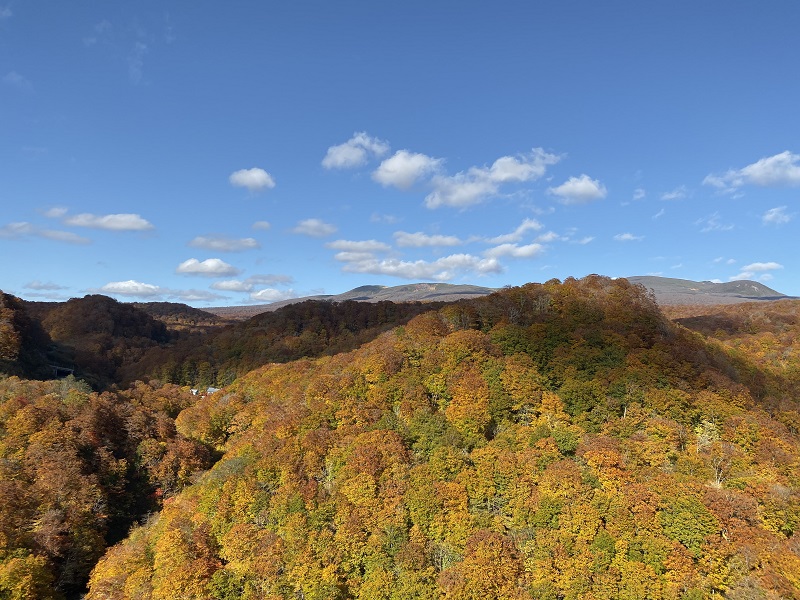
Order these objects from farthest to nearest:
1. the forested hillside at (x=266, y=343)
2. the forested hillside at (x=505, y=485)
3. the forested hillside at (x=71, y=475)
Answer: the forested hillside at (x=266, y=343), the forested hillside at (x=71, y=475), the forested hillside at (x=505, y=485)

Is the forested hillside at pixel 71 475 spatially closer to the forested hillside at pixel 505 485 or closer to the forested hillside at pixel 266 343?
the forested hillside at pixel 505 485

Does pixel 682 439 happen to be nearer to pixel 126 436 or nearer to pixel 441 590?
pixel 441 590

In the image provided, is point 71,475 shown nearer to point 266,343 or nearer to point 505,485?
point 505,485

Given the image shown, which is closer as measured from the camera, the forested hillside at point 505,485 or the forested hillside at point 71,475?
the forested hillside at point 505,485

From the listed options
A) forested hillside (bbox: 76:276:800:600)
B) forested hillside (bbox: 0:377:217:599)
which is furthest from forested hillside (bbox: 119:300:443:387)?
forested hillside (bbox: 76:276:800:600)

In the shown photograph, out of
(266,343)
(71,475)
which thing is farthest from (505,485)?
(266,343)

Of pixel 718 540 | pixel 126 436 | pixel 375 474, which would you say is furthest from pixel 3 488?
pixel 718 540

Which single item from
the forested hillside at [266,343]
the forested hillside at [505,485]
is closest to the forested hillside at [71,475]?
the forested hillside at [505,485]

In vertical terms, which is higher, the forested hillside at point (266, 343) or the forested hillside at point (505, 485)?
the forested hillside at point (266, 343)
